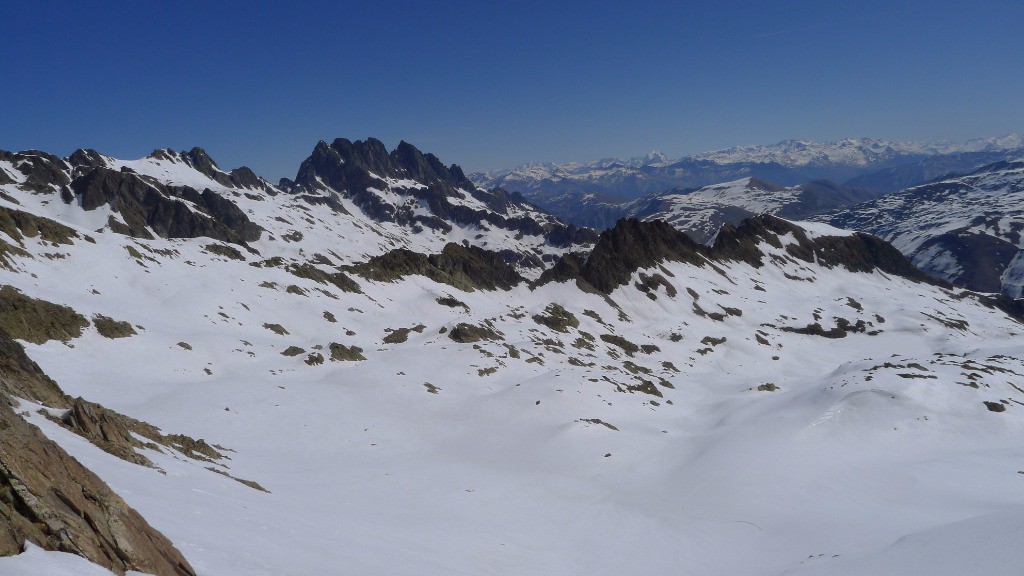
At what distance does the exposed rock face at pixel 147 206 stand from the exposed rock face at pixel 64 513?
16662 centimetres

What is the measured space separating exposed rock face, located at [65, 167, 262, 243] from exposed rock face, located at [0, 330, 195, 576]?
547 ft

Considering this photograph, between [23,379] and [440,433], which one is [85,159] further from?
[23,379]

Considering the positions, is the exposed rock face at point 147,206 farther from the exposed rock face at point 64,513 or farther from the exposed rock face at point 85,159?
the exposed rock face at point 64,513

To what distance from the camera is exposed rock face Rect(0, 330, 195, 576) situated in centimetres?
924

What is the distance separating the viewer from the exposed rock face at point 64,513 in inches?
364

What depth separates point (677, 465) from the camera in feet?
128

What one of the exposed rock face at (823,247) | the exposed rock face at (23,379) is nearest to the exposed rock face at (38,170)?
the exposed rock face at (23,379)

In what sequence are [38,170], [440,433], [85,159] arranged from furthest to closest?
1. [85,159]
2. [38,170]
3. [440,433]

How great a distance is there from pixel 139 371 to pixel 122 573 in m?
41.4

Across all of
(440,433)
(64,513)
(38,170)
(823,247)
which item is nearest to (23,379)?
(64,513)

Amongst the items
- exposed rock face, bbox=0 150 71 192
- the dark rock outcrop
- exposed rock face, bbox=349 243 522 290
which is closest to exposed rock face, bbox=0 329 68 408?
exposed rock face, bbox=349 243 522 290

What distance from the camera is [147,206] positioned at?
16250cm

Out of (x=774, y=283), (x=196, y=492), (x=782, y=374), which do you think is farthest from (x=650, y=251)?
(x=196, y=492)

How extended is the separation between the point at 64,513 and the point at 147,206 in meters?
187
